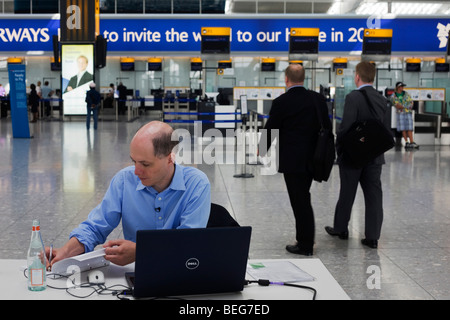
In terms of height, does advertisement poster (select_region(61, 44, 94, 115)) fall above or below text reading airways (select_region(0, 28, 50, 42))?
below

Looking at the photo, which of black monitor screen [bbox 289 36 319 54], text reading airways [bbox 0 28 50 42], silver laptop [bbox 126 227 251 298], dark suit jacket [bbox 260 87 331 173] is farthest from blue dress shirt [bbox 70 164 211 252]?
text reading airways [bbox 0 28 50 42]

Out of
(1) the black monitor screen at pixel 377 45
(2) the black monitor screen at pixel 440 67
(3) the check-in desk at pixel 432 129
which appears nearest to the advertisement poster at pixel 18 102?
(3) the check-in desk at pixel 432 129

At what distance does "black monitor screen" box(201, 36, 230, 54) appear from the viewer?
16.8 metres

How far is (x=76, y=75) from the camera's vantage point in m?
20.9

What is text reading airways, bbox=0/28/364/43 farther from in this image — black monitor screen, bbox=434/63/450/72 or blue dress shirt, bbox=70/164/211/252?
blue dress shirt, bbox=70/164/211/252

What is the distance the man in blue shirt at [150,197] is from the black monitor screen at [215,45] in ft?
47.1

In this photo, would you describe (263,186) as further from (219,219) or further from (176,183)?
(176,183)

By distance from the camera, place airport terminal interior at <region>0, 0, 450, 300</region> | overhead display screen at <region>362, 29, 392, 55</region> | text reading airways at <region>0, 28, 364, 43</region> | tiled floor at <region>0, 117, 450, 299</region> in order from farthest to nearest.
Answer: text reading airways at <region>0, 28, 364, 43</region> < overhead display screen at <region>362, 29, 392, 55</region> < airport terminal interior at <region>0, 0, 450, 300</region> < tiled floor at <region>0, 117, 450, 299</region>

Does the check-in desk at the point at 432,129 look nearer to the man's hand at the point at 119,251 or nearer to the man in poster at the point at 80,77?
the man in poster at the point at 80,77

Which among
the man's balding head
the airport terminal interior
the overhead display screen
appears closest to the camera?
the man's balding head

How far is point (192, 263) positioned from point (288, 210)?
16.5 feet

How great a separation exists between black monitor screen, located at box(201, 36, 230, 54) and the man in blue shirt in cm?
1436

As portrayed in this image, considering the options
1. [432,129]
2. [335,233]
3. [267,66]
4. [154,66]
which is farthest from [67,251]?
[154,66]

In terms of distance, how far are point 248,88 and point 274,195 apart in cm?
1050
